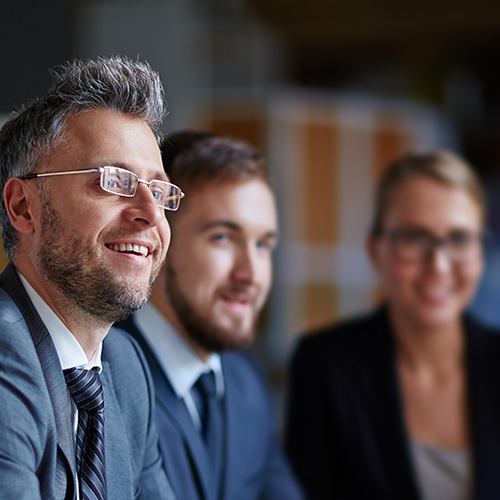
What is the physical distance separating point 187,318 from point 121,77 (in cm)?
35

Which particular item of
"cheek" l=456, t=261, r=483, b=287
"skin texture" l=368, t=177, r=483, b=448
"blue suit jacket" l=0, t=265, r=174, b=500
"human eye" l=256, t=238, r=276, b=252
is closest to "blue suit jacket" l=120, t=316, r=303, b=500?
"blue suit jacket" l=0, t=265, r=174, b=500

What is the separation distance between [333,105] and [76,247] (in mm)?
3806

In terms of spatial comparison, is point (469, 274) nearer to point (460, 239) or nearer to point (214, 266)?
point (460, 239)

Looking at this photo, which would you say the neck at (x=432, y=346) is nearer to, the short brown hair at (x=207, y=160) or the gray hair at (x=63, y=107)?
the short brown hair at (x=207, y=160)

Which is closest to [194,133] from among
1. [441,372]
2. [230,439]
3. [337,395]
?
[230,439]

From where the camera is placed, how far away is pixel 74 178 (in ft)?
1.63

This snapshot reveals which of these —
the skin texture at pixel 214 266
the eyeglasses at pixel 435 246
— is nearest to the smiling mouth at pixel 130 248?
the skin texture at pixel 214 266

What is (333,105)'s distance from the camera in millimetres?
4062

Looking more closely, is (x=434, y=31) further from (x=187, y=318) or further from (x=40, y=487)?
(x=40, y=487)

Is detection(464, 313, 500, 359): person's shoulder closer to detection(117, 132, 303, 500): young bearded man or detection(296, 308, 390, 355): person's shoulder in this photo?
detection(296, 308, 390, 355): person's shoulder

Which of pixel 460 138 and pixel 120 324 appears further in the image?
pixel 460 138

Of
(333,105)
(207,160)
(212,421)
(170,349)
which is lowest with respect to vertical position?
(212,421)

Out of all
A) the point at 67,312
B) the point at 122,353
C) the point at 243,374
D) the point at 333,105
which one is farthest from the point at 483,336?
the point at 333,105

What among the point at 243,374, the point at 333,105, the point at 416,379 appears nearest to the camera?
the point at 243,374
